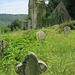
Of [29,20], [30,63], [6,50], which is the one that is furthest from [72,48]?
[29,20]

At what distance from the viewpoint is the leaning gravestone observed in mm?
3060

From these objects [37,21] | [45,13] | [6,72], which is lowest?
[6,72]

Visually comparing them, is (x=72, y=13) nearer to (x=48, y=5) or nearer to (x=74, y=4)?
(x=74, y=4)

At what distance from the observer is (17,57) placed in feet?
17.7

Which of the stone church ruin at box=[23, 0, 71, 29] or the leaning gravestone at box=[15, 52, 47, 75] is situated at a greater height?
the stone church ruin at box=[23, 0, 71, 29]

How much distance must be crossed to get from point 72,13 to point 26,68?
1028 inches

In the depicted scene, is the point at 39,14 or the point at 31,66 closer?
the point at 31,66

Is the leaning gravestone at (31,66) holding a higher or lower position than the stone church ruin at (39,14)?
lower

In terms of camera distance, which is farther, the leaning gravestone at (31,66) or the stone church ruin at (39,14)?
the stone church ruin at (39,14)

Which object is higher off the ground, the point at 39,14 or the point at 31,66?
the point at 39,14

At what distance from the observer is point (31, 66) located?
3145 mm

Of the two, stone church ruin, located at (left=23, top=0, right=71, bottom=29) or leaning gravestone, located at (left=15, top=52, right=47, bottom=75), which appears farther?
stone church ruin, located at (left=23, top=0, right=71, bottom=29)

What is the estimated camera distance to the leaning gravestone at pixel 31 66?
3.06m

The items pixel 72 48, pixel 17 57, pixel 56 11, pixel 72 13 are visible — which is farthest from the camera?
pixel 72 13
